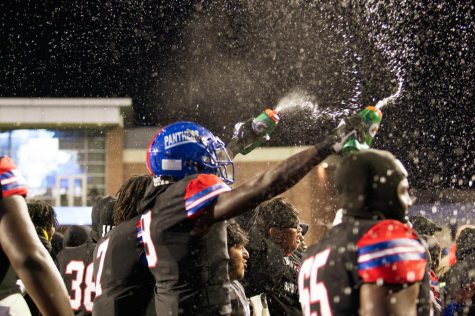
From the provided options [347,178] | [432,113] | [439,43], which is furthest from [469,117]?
[347,178]

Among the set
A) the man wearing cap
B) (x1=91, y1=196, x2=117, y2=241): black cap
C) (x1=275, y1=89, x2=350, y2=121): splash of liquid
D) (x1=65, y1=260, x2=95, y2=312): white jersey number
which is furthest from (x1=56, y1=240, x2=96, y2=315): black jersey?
(x1=275, y1=89, x2=350, y2=121): splash of liquid

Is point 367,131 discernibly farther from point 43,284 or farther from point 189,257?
point 43,284

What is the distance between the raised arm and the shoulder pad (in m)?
1.01

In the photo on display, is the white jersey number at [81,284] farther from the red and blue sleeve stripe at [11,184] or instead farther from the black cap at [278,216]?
the red and blue sleeve stripe at [11,184]

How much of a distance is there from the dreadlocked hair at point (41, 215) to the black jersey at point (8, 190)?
2.72m

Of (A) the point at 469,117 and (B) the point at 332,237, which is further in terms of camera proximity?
(A) the point at 469,117

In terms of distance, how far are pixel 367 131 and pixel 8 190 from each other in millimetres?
1679

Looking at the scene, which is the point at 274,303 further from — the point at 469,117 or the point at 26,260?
the point at 469,117

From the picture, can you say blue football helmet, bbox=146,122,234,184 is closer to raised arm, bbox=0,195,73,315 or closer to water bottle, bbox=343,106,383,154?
water bottle, bbox=343,106,383,154

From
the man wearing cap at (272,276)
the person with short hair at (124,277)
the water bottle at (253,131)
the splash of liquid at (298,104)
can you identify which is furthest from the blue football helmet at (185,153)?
the man wearing cap at (272,276)

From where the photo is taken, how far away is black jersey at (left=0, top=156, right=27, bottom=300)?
104 inches

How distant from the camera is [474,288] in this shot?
20.2 ft

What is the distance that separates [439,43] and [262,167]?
8291mm

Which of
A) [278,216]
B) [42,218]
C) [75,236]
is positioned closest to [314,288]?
[278,216]
